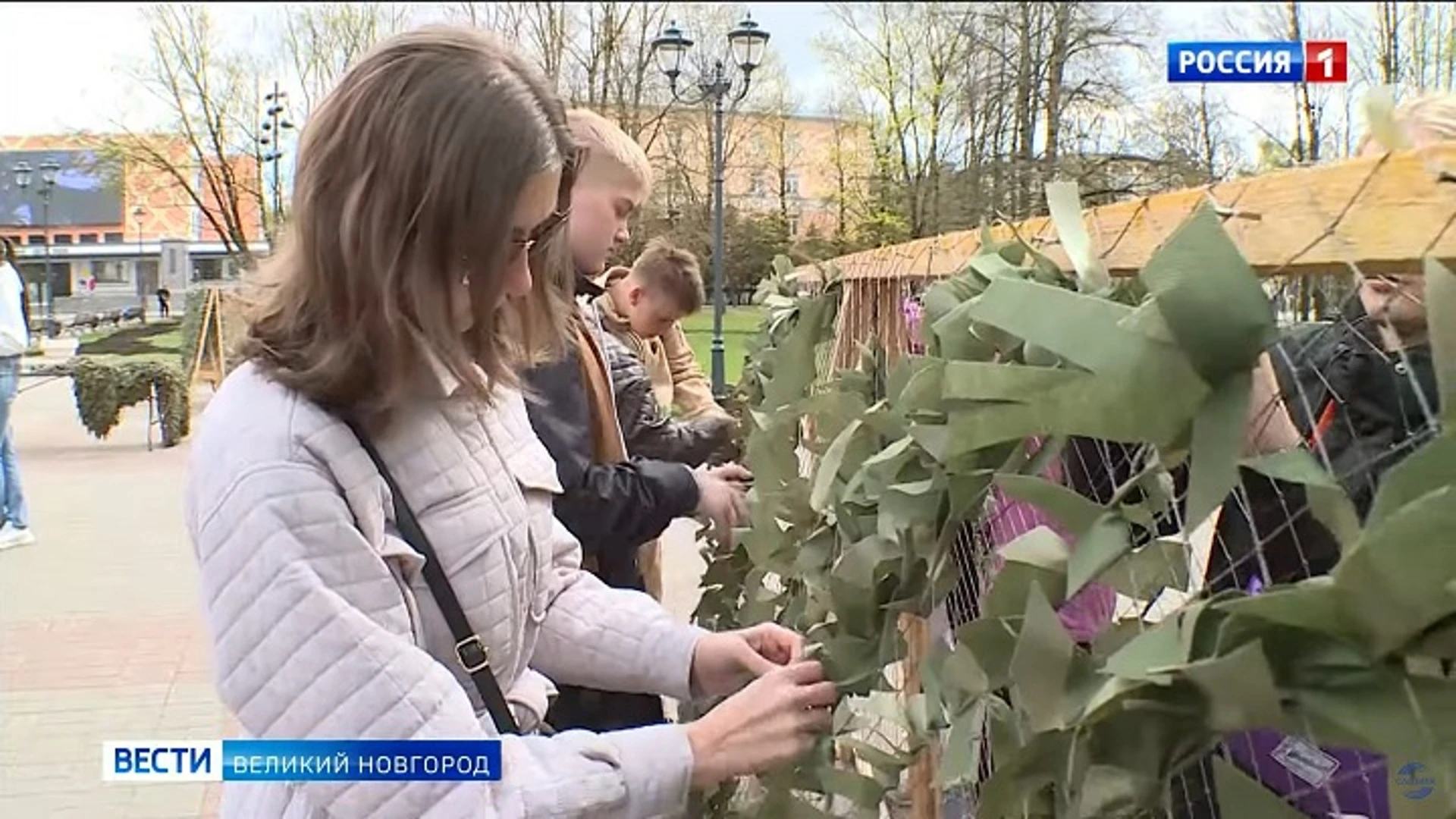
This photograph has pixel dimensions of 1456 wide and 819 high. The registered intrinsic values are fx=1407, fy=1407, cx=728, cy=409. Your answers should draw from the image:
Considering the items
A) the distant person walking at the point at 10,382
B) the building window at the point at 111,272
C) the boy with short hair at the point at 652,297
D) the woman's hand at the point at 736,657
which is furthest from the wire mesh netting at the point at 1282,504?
the building window at the point at 111,272

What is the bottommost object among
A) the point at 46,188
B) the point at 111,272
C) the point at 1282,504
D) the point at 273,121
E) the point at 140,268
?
the point at 1282,504

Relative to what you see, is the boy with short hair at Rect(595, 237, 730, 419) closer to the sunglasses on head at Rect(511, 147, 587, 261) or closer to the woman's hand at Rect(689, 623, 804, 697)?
the woman's hand at Rect(689, 623, 804, 697)

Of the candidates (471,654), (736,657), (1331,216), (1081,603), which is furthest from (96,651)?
(1331,216)

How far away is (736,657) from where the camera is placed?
5.49 ft

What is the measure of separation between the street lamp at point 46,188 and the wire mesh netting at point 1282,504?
772 cm

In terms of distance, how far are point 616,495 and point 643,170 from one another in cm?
69

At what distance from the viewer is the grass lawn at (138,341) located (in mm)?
13422

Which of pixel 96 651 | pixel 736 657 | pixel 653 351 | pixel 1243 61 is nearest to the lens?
pixel 736 657

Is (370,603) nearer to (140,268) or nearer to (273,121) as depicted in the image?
(273,121)

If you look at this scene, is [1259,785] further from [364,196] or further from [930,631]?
[364,196]

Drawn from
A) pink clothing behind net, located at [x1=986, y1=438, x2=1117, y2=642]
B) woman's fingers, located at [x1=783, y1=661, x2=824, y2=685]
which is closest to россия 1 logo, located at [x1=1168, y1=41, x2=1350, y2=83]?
woman's fingers, located at [x1=783, y1=661, x2=824, y2=685]

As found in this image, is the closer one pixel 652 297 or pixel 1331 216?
pixel 1331 216

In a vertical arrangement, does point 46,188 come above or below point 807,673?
above

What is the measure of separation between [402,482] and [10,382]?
22.8 ft
